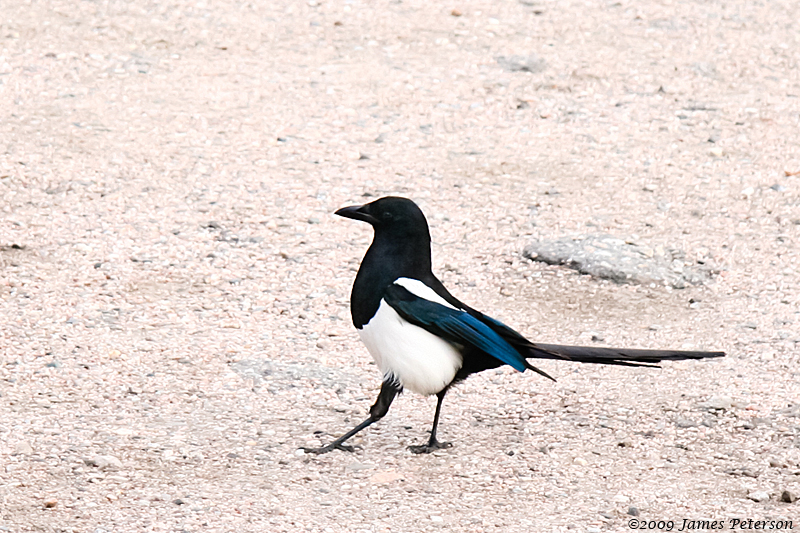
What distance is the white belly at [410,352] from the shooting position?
3.65m

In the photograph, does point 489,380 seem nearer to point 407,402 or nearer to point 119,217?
point 407,402

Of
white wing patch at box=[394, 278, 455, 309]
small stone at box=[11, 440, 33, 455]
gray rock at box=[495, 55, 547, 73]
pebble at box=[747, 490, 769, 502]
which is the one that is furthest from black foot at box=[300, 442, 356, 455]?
gray rock at box=[495, 55, 547, 73]

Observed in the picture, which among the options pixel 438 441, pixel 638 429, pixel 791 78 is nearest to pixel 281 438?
pixel 438 441

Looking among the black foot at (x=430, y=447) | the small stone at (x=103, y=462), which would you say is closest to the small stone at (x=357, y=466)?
the black foot at (x=430, y=447)

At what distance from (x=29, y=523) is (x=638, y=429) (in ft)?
6.71

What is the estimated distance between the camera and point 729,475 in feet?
12.0

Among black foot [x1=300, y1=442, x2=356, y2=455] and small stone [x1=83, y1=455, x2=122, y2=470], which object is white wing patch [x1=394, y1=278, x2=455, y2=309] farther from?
small stone [x1=83, y1=455, x2=122, y2=470]

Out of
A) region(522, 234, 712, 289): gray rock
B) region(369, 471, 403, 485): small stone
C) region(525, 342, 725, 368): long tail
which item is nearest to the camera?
region(369, 471, 403, 485): small stone

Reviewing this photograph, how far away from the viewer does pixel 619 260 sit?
17.1 ft

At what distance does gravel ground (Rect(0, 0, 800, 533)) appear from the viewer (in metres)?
3.58

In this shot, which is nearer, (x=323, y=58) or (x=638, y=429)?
(x=638, y=429)

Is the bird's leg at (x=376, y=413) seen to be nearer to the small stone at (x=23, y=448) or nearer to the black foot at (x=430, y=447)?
the black foot at (x=430, y=447)

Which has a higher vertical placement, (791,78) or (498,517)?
(791,78)

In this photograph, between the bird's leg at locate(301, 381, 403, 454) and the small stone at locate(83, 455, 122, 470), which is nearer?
the small stone at locate(83, 455, 122, 470)
